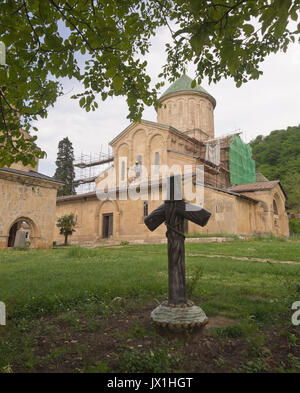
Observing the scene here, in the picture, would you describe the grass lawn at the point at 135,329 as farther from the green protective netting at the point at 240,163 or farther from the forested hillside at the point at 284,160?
the forested hillside at the point at 284,160

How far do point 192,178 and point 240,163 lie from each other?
13016 millimetres

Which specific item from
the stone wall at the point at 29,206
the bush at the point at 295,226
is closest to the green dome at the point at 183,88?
the bush at the point at 295,226

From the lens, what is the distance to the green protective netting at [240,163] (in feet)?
96.2

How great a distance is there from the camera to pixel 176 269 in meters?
3.44

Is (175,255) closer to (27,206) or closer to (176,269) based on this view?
(176,269)

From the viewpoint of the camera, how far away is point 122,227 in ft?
77.2

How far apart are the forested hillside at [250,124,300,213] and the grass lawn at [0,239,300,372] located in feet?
100

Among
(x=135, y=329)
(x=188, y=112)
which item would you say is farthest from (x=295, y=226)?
(x=135, y=329)

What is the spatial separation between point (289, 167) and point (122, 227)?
26151 millimetres

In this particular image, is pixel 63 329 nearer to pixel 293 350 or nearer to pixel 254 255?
pixel 293 350

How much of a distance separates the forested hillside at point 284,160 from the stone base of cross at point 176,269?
1288 inches

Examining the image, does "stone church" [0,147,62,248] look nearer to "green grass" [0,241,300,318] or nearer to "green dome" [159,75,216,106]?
"green grass" [0,241,300,318]

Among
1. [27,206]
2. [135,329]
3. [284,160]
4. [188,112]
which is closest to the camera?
[135,329]

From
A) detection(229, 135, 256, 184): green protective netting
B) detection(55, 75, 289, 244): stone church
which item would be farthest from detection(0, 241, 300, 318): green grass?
detection(229, 135, 256, 184): green protective netting
